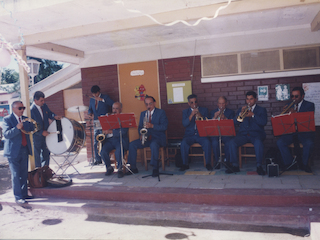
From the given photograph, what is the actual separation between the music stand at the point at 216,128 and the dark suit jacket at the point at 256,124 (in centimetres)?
49

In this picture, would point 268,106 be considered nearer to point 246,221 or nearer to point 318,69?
point 318,69

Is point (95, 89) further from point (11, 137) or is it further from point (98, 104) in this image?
point (11, 137)

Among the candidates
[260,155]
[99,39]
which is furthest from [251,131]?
[99,39]

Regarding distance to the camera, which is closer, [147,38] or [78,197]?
[78,197]

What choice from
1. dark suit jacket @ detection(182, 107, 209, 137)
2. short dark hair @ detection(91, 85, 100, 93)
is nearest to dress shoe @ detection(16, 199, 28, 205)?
short dark hair @ detection(91, 85, 100, 93)

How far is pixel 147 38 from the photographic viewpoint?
20.9 feet

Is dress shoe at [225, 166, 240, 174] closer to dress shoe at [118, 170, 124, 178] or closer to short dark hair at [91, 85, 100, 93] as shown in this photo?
dress shoe at [118, 170, 124, 178]

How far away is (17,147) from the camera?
184 inches

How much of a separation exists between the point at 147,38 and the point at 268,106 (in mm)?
2991

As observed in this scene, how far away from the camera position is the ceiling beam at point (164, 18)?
12.4 ft

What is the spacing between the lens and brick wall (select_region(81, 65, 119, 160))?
23.5 feet

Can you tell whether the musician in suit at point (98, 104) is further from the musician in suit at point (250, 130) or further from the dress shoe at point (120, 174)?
the musician in suit at point (250, 130)

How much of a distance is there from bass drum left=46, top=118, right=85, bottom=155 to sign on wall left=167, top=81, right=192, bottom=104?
7.43 ft

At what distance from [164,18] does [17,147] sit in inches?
121
